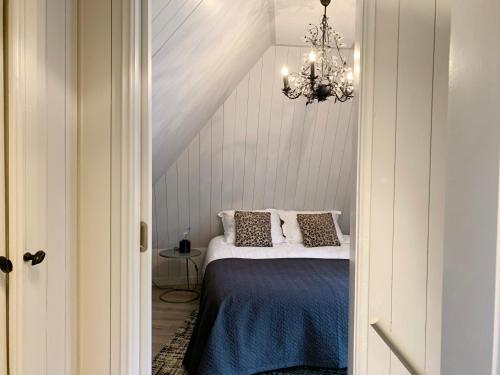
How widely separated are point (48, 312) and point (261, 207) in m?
3.48

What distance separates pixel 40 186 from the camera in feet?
3.28

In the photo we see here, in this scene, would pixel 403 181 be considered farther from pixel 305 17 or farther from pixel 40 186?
pixel 305 17

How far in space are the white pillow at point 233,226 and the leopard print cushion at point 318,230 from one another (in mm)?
240

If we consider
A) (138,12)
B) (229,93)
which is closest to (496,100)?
(138,12)

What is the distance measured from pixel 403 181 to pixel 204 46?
170 centimetres

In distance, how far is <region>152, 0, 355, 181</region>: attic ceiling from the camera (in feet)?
6.22

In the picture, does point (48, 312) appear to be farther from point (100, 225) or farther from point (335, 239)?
point (335, 239)

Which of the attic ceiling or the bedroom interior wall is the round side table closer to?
the attic ceiling

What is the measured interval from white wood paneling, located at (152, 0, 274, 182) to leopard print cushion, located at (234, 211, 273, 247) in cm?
99

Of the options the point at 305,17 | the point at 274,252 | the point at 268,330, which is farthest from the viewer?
the point at 274,252

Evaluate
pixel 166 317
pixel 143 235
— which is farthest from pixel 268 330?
pixel 143 235

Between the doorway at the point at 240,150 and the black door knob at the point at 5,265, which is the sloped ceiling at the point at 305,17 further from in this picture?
the black door knob at the point at 5,265

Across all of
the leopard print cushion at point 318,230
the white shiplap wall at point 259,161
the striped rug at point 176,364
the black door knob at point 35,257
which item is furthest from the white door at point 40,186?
the leopard print cushion at point 318,230

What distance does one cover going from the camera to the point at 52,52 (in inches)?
42.1
